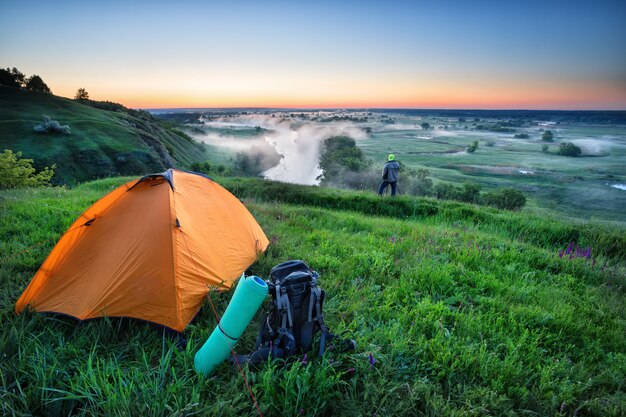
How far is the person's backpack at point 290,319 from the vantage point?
12.0 ft

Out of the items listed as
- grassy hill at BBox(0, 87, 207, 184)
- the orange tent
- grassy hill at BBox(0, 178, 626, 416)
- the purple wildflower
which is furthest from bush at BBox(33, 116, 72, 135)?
the purple wildflower

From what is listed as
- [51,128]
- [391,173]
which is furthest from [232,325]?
[51,128]

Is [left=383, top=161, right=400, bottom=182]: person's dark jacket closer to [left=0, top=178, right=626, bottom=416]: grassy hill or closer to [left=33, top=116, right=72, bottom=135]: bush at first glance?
[left=0, top=178, right=626, bottom=416]: grassy hill

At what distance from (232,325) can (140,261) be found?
1.97 m

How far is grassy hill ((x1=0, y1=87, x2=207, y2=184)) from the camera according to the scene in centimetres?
5744

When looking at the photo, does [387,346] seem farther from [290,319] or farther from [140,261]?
[140,261]

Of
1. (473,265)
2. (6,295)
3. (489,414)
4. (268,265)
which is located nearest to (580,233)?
(473,265)

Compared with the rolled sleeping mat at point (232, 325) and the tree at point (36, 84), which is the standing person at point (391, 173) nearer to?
the rolled sleeping mat at point (232, 325)

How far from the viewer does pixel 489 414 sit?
11.1 feet

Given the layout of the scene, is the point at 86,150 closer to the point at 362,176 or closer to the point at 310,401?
the point at 362,176

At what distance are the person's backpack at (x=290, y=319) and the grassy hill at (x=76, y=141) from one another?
63.2 meters

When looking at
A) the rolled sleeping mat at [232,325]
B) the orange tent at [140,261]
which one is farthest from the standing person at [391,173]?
the rolled sleeping mat at [232,325]

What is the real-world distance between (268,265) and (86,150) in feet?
239

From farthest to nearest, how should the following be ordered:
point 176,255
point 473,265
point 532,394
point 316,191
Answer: point 316,191 < point 473,265 < point 176,255 < point 532,394
